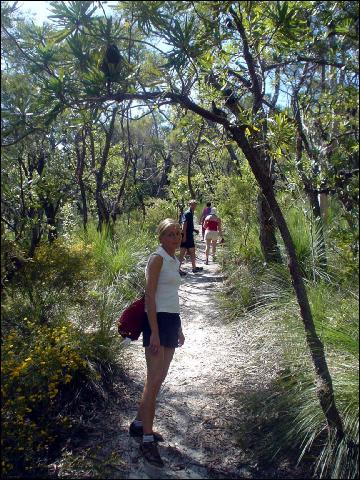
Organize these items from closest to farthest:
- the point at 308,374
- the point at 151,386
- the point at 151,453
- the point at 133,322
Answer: the point at 151,453
the point at 151,386
the point at 133,322
the point at 308,374

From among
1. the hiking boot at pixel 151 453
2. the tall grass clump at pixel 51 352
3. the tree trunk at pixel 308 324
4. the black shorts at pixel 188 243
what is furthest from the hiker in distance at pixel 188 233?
the hiking boot at pixel 151 453

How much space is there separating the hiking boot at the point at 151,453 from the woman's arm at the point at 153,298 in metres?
0.67

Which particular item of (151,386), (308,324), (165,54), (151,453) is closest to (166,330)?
(151,386)

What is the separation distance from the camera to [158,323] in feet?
12.7

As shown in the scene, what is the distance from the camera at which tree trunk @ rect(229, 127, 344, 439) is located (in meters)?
3.54

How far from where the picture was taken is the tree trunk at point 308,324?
3.54 meters

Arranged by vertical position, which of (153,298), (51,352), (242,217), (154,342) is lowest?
(51,352)

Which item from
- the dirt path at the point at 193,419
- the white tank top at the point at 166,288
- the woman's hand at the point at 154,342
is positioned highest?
the white tank top at the point at 166,288

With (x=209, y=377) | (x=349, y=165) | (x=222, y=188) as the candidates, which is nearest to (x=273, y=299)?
(x=209, y=377)

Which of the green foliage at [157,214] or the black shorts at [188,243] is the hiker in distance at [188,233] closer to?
the black shorts at [188,243]

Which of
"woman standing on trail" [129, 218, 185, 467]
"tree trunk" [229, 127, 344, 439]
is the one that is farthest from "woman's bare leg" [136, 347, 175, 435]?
"tree trunk" [229, 127, 344, 439]

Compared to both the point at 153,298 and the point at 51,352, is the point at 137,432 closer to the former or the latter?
the point at 51,352

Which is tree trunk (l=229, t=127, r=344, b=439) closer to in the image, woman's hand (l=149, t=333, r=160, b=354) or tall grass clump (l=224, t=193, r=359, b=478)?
tall grass clump (l=224, t=193, r=359, b=478)

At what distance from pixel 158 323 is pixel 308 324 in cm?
113
